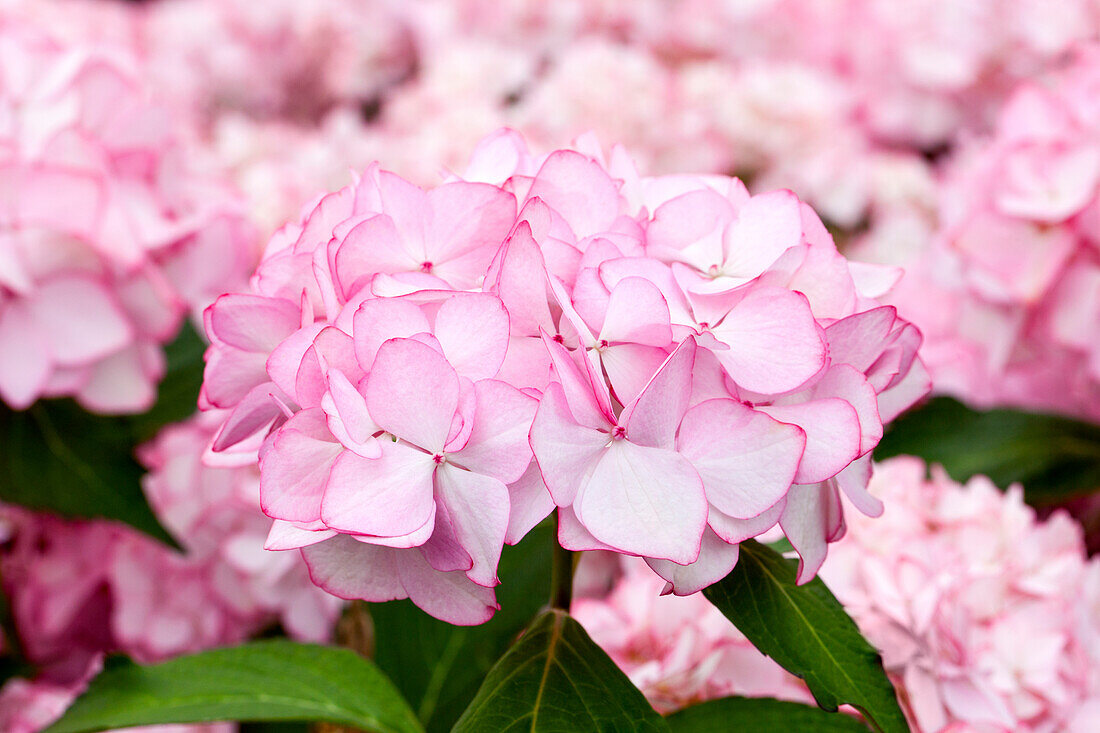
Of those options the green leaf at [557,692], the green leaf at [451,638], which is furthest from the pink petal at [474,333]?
the green leaf at [451,638]

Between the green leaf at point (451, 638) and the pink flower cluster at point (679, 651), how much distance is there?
1.2 inches

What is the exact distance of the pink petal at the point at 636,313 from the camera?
9.6 inches

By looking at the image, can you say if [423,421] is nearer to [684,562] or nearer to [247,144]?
[684,562]

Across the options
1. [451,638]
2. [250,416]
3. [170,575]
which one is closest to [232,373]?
[250,416]

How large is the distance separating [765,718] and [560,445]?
159mm

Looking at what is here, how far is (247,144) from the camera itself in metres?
0.92

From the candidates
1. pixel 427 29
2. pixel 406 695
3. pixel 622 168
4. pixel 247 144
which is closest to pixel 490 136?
pixel 622 168

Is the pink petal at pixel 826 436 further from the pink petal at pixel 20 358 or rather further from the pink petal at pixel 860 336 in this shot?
the pink petal at pixel 20 358

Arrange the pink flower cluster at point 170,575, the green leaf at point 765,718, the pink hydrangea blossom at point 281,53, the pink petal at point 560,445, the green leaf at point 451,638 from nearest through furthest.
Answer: the pink petal at point 560,445
the green leaf at point 765,718
the green leaf at point 451,638
the pink flower cluster at point 170,575
the pink hydrangea blossom at point 281,53

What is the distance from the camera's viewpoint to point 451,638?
1.56 feet

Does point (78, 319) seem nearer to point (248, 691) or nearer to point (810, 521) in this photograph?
point (248, 691)

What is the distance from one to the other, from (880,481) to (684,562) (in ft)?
0.92

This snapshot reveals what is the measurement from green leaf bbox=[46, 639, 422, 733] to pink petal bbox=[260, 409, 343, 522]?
11 centimetres

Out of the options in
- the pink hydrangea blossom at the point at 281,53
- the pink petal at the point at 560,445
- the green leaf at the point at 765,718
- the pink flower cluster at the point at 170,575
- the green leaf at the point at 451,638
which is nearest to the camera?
the pink petal at the point at 560,445
